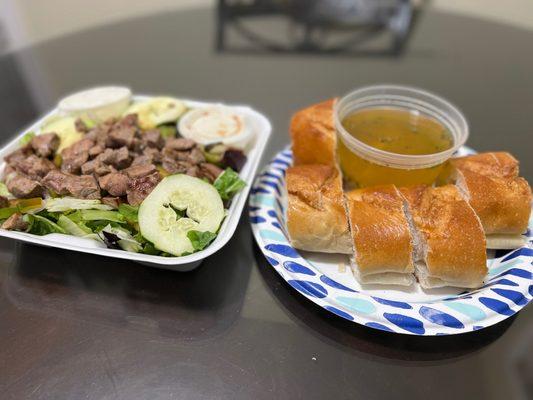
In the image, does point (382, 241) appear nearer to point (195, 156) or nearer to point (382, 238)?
point (382, 238)

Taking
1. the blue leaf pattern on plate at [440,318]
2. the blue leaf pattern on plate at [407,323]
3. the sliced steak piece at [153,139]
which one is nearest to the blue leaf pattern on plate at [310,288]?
the blue leaf pattern on plate at [407,323]

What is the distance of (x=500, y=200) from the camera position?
5.77 ft

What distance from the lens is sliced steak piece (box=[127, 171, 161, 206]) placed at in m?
1.70

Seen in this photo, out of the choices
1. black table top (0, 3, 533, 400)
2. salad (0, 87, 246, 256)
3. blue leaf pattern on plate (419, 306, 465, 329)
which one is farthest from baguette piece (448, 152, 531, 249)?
salad (0, 87, 246, 256)

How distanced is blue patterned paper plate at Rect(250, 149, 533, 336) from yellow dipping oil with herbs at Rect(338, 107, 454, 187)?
0.48m

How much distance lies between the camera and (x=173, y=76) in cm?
375

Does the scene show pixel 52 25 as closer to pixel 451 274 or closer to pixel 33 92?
pixel 33 92

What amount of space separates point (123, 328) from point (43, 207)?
2.14 ft

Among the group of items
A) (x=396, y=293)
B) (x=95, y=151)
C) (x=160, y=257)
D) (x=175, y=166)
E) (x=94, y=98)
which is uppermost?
(x=94, y=98)

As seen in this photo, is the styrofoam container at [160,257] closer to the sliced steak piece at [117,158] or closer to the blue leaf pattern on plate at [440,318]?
the sliced steak piece at [117,158]

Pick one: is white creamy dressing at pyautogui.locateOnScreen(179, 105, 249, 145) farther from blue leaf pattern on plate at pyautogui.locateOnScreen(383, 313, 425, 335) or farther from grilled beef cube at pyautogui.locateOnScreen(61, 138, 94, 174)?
blue leaf pattern on plate at pyautogui.locateOnScreen(383, 313, 425, 335)

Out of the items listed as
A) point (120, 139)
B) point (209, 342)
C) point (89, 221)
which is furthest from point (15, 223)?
point (209, 342)

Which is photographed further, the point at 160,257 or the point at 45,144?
the point at 45,144

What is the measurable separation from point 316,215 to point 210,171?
60cm
